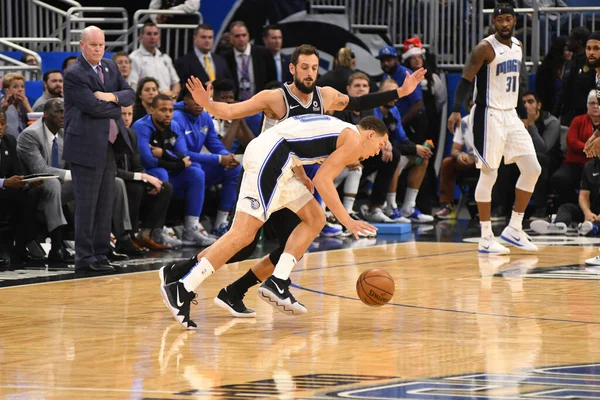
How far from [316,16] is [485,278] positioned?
28.3 ft

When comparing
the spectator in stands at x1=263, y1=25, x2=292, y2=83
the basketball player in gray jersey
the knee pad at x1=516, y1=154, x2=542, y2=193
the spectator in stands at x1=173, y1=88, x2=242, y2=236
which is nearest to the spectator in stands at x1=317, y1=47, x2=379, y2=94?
the spectator in stands at x1=263, y1=25, x2=292, y2=83

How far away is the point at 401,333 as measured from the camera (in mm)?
6863

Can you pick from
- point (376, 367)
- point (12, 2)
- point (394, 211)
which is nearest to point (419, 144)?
point (394, 211)

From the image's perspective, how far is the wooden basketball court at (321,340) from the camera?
531cm

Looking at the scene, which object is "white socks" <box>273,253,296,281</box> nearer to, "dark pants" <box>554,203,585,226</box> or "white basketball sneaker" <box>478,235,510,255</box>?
"white basketball sneaker" <box>478,235,510,255</box>

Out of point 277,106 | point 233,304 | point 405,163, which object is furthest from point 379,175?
point 233,304

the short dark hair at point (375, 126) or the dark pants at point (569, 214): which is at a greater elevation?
the short dark hair at point (375, 126)

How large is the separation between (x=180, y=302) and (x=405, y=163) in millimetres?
8736

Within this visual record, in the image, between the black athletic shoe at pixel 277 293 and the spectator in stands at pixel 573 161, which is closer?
the black athletic shoe at pixel 277 293

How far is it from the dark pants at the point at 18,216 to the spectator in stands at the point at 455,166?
6.32 metres

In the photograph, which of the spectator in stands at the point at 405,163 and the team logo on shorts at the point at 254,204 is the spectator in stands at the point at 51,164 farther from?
the spectator in stands at the point at 405,163

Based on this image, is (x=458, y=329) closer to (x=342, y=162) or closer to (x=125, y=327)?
(x=342, y=162)

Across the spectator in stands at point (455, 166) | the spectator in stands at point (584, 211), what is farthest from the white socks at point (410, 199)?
the spectator in stands at point (584, 211)

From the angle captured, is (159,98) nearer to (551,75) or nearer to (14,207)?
(14,207)
